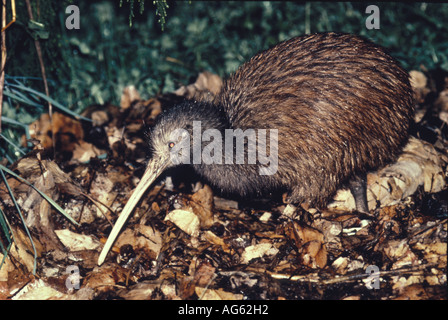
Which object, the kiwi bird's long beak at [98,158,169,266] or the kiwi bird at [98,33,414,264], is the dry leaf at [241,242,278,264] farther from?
the kiwi bird's long beak at [98,158,169,266]

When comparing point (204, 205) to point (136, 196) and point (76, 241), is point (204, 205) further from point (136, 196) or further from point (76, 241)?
point (76, 241)

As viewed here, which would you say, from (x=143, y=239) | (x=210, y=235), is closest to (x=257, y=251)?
(x=210, y=235)

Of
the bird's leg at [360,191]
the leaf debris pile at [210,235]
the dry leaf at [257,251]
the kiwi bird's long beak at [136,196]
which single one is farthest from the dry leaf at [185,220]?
the bird's leg at [360,191]

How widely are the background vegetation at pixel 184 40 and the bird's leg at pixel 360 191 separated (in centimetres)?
202

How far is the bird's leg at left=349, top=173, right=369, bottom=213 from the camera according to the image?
11.9 ft

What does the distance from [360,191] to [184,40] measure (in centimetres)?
307

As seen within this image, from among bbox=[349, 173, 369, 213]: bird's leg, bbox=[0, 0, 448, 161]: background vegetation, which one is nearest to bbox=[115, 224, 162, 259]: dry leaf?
bbox=[349, 173, 369, 213]: bird's leg

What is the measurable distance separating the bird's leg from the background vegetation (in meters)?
2.02

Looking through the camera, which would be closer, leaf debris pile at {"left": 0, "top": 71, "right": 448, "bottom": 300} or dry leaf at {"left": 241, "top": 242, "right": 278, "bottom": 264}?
leaf debris pile at {"left": 0, "top": 71, "right": 448, "bottom": 300}

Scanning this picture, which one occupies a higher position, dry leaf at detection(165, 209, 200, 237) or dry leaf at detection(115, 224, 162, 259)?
dry leaf at detection(165, 209, 200, 237)

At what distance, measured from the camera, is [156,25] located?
228 inches

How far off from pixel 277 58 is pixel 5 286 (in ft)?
8.64
